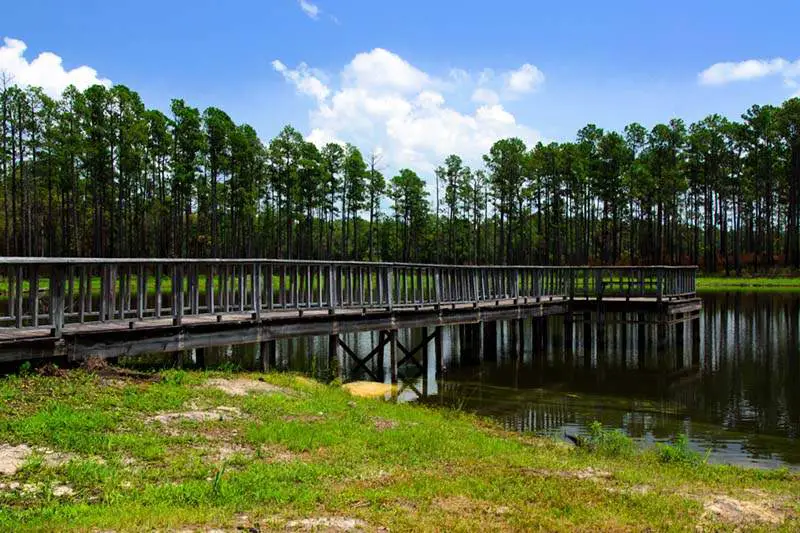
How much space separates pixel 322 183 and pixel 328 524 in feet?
181

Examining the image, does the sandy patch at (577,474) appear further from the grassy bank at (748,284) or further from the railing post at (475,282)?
the grassy bank at (748,284)

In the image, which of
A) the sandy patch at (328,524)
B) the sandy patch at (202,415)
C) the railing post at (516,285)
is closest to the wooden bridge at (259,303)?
the railing post at (516,285)

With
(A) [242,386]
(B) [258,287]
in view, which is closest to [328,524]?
(A) [242,386]

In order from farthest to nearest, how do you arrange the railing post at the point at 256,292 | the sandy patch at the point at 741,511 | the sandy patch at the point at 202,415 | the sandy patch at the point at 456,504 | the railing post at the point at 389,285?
1. the railing post at the point at 389,285
2. the railing post at the point at 256,292
3. the sandy patch at the point at 202,415
4. the sandy patch at the point at 741,511
5. the sandy patch at the point at 456,504

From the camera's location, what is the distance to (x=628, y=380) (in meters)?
19.1

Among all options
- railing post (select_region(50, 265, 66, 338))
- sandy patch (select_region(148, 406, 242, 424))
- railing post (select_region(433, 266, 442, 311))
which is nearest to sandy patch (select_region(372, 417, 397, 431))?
sandy patch (select_region(148, 406, 242, 424))

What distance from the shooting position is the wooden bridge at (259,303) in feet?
32.8

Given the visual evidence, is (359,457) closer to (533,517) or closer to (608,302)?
(533,517)

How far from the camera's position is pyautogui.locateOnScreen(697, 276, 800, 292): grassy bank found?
2036 inches

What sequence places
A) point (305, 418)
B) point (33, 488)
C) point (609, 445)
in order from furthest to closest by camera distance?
point (609, 445) < point (305, 418) < point (33, 488)

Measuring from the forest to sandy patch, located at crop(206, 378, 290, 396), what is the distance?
34.3 m

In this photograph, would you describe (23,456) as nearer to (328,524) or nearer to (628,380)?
(328,524)

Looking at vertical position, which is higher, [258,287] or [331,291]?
[258,287]

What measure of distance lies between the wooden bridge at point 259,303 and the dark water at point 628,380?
0.93 metres
